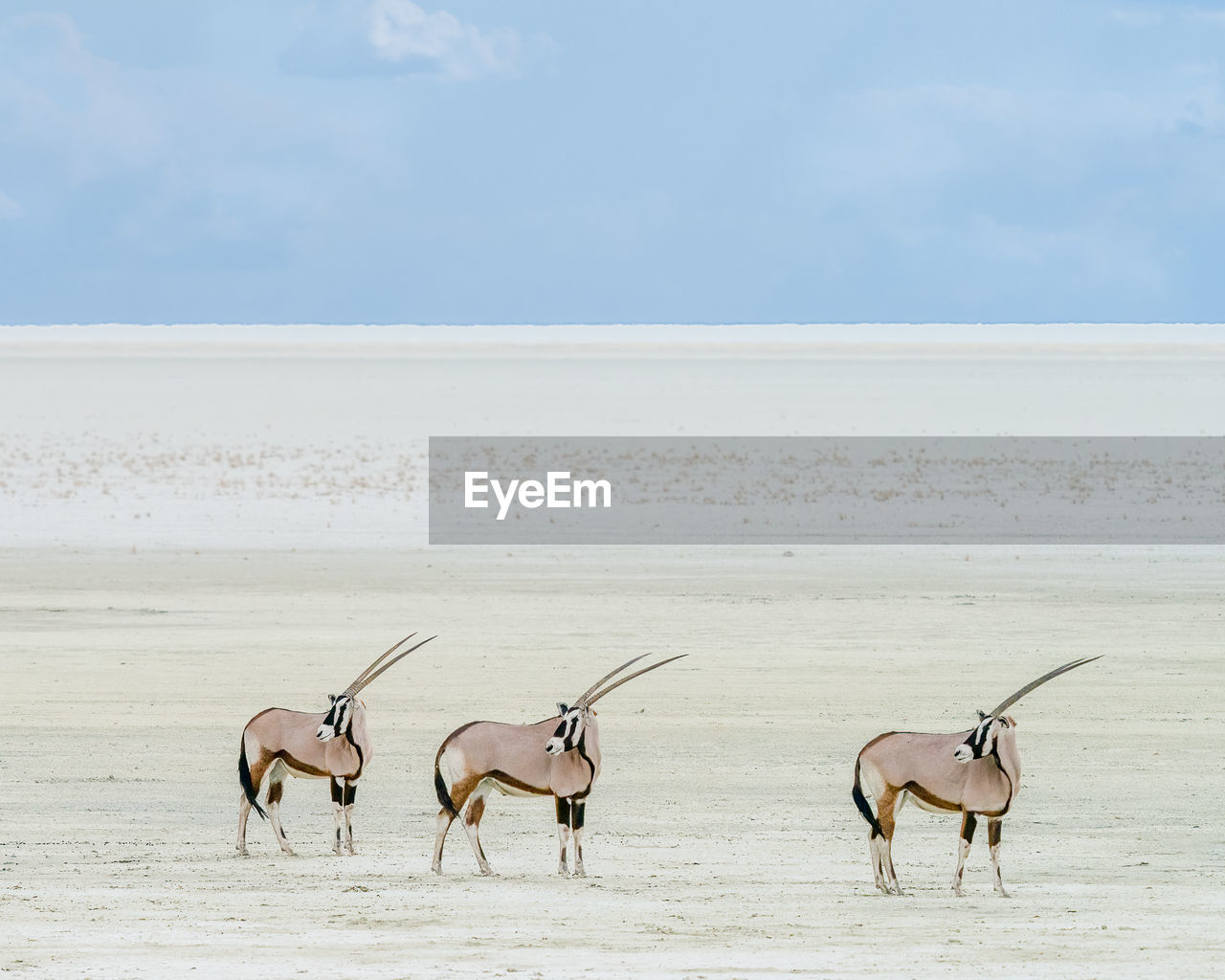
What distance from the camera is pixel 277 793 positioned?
9.13 m

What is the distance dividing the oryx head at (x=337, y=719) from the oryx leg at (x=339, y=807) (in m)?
0.70

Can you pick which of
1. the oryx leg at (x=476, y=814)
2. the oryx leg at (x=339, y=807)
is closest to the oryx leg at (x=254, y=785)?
the oryx leg at (x=339, y=807)

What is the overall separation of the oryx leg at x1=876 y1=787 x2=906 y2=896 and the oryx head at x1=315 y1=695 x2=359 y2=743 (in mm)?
2072

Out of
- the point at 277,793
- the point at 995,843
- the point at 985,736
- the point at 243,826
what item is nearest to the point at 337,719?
the point at 277,793

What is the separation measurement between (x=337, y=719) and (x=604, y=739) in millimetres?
6086

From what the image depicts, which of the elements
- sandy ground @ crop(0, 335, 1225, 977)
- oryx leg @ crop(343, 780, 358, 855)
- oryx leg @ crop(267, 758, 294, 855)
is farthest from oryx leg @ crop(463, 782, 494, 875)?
oryx leg @ crop(267, 758, 294, 855)

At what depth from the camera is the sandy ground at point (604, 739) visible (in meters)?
8.01

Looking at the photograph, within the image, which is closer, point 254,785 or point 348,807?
point 254,785

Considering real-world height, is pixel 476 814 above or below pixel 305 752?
below

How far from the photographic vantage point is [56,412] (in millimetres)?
56125

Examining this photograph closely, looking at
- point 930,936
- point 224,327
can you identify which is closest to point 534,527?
point 930,936

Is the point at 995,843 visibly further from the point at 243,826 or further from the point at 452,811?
the point at 243,826

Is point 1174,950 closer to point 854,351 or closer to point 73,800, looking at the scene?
point 73,800

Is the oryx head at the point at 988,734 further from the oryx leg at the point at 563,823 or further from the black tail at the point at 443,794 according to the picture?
the black tail at the point at 443,794
